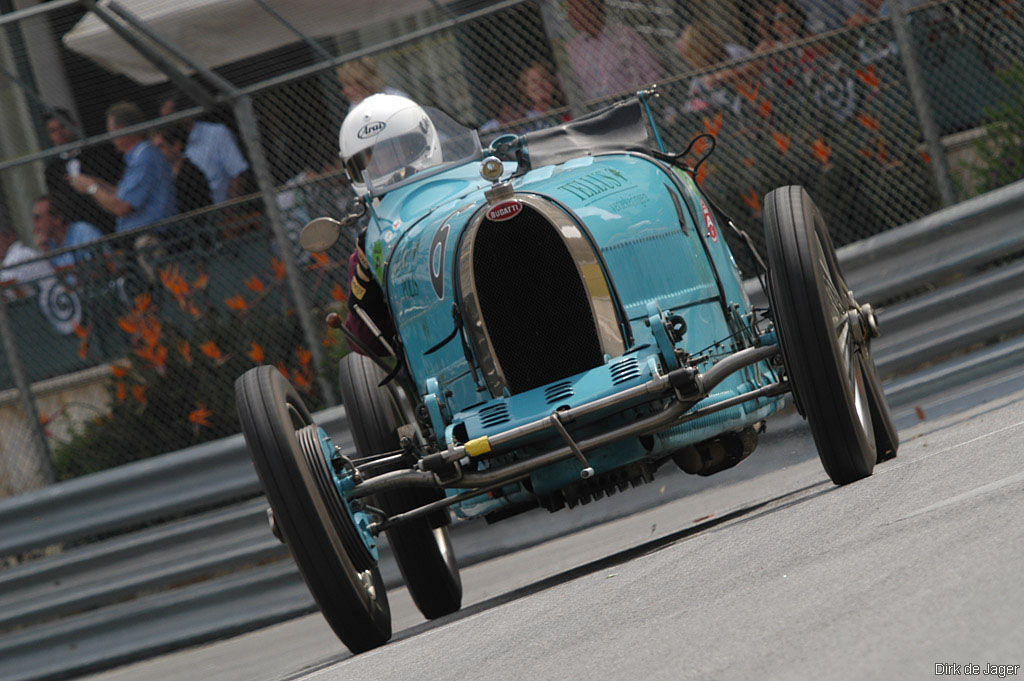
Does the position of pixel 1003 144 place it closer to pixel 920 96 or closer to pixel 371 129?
pixel 920 96

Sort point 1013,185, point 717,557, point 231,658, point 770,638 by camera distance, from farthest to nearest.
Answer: point 1013,185
point 231,658
point 717,557
point 770,638

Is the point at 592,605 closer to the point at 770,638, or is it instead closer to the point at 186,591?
the point at 770,638

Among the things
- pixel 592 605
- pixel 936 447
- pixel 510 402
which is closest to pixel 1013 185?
pixel 936 447

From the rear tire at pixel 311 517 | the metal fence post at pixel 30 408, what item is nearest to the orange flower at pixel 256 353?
the metal fence post at pixel 30 408

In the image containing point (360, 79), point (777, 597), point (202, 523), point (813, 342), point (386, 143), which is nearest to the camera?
point (777, 597)

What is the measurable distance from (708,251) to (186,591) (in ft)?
12.2

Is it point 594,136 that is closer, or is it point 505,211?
point 505,211

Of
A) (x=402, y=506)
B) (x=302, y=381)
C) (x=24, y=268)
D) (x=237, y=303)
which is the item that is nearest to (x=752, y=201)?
(x=302, y=381)

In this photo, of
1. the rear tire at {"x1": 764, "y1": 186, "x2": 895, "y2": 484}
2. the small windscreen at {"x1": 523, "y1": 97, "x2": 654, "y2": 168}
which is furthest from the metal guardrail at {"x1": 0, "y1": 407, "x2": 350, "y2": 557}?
the rear tire at {"x1": 764, "y1": 186, "x2": 895, "y2": 484}

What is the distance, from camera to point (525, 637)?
378 cm

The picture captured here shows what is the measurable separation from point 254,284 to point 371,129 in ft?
8.18

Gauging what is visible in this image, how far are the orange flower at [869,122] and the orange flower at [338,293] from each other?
3.12 meters

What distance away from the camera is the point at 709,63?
833 centimetres

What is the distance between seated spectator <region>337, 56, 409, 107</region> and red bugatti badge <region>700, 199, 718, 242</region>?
11.9 ft
